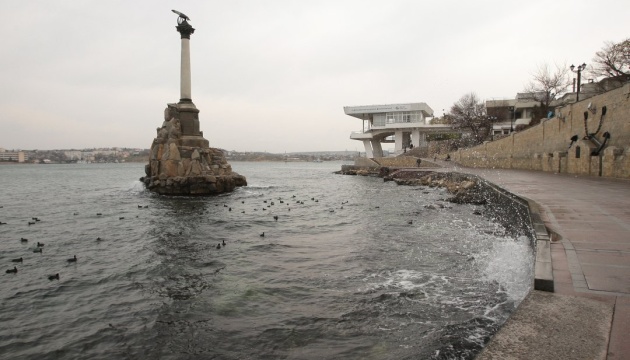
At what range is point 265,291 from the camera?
7.75 m

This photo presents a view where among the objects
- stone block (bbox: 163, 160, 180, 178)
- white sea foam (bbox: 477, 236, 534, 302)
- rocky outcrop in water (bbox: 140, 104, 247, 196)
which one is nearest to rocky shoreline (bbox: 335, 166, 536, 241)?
white sea foam (bbox: 477, 236, 534, 302)

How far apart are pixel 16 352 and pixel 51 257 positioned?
667 cm

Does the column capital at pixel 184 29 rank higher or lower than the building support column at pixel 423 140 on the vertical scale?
higher

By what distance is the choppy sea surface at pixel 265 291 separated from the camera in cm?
554

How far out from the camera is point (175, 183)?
2847 cm

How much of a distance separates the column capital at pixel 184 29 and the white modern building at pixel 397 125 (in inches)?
1483

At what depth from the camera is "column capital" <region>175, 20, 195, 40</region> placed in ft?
106

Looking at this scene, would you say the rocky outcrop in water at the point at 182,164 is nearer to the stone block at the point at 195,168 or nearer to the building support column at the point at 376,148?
the stone block at the point at 195,168

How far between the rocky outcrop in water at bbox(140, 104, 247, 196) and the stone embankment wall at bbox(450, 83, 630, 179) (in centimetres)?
2463

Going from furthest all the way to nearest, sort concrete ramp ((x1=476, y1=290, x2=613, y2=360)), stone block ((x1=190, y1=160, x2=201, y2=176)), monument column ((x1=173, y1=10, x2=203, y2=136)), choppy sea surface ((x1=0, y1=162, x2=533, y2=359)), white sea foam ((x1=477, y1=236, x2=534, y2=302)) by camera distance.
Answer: monument column ((x1=173, y1=10, x2=203, y2=136))
stone block ((x1=190, y1=160, x2=201, y2=176))
white sea foam ((x1=477, y1=236, x2=534, y2=302))
choppy sea surface ((x1=0, y1=162, x2=533, y2=359))
concrete ramp ((x1=476, y1=290, x2=613, y2=360))

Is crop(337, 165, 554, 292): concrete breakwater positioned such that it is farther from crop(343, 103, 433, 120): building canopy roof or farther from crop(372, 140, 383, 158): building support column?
crop(372, 140, 383, 158): building support column

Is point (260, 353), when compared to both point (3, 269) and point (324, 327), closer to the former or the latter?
point (324, 327)

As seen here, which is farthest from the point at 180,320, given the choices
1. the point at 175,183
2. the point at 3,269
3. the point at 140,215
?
the point at 175,183

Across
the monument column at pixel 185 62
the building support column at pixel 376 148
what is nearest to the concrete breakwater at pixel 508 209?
the monument column at pixel 185 62
